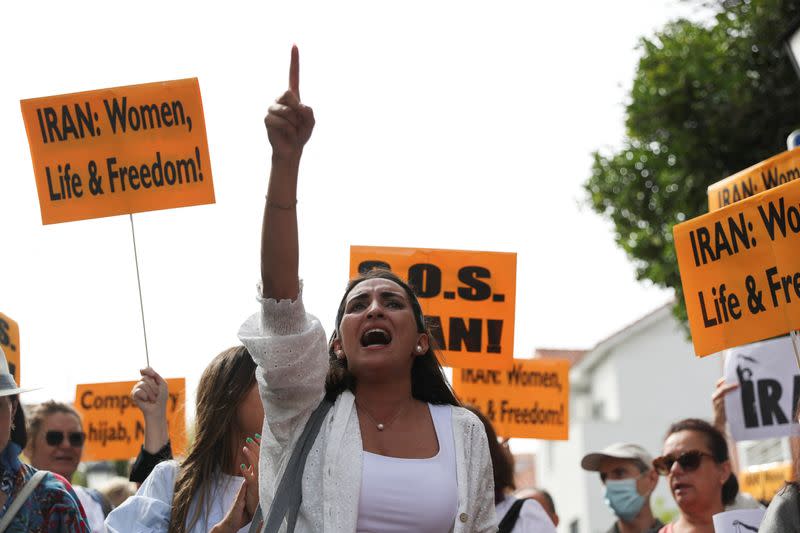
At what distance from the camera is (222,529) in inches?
158

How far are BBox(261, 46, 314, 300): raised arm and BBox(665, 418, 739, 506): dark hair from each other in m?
3.37

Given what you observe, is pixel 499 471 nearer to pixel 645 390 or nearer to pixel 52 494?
pixel 52 494

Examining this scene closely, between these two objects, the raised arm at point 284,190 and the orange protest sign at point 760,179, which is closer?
the raised arm at point 284,190

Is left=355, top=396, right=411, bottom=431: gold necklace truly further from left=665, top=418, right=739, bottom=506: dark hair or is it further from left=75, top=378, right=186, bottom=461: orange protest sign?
left=75, top=378, right=186, bottom=461: orange protest sign

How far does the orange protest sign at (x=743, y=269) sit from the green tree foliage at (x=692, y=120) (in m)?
11.8

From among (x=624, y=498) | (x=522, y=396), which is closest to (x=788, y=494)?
(x=624, y=498)

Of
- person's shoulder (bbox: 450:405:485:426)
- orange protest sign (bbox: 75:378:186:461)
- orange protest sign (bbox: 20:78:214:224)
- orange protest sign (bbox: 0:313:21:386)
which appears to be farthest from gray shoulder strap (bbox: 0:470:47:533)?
orange protest sign (bbox: 75:378:186:461)

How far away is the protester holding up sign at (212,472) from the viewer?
4.27 m

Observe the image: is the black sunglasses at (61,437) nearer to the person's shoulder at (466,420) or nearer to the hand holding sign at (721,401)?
the person's shoulder at (466,420)

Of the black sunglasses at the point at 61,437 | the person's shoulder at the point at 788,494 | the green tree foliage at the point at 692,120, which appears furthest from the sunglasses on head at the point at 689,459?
the green tree foliage at the point at 692,120

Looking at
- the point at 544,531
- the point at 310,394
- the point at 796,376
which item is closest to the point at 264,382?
the point at 310,394

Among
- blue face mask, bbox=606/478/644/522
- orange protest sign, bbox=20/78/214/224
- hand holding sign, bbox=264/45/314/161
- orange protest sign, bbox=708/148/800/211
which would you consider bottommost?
blue face mask, bbox=606/478/644/522

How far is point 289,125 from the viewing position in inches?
127

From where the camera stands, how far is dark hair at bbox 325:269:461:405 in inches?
149
